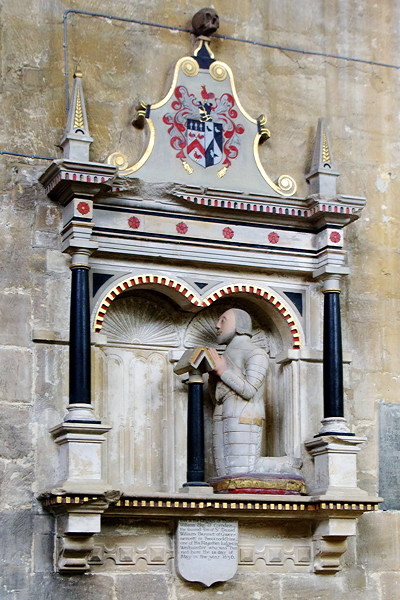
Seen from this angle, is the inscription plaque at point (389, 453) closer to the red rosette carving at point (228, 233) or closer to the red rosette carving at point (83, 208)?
the red rosette carving at point (228, 233)

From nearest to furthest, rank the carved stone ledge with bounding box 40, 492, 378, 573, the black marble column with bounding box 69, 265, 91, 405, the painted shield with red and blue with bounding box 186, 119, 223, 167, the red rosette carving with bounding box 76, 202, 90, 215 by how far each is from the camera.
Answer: the carved stone ledge with bounding box 40, 492, 378, 573 < the black marble column with bounding box 69, 265, 91, 405 < the red rosette carving with bounding box 76, 202, 90, 215 < the painted shield with red and blue with bounding box 186, 119, 223, 167

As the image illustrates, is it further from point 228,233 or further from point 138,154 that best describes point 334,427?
point 138,154

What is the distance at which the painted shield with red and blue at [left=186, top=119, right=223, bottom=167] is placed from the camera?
1009 centimetres

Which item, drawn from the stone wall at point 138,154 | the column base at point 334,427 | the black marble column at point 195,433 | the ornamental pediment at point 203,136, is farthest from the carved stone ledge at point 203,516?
the ornamental pediment at point 203,136

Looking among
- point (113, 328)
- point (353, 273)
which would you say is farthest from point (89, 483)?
point (353, 273)

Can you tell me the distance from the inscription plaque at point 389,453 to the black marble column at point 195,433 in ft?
5.00

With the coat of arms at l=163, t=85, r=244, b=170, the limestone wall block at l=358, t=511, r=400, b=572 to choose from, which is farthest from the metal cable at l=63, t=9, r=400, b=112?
the limestone wall block at l=358, t=511, r=400, b=572

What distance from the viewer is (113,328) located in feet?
32.6

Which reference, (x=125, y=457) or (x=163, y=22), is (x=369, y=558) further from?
(x=163, y=22)

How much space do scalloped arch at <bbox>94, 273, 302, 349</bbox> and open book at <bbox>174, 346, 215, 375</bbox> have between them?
403 mm

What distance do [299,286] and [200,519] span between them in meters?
1.92

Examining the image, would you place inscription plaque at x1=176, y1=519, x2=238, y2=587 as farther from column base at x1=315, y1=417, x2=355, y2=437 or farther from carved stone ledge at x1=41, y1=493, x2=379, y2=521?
column base at x1=315, y1=417, x2=355, y2=437

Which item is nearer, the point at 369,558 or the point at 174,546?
the point at 174,546

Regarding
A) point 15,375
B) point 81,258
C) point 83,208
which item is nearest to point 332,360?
point 81,258
